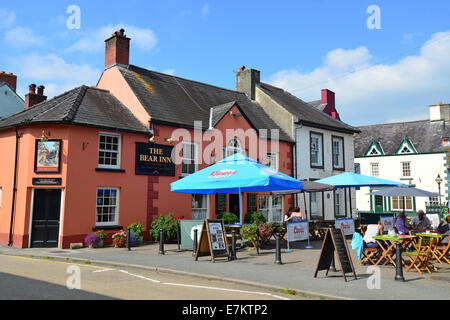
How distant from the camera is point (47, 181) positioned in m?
15.2

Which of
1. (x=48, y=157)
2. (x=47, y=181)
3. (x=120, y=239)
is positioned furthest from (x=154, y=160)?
(x=47, y=181)

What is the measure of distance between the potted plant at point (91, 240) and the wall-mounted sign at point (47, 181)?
2305 mm

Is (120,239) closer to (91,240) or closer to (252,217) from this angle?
(91,240)

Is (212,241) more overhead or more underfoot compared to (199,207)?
more underfoot

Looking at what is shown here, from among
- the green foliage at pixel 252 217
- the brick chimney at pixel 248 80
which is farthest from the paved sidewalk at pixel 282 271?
the brick chimney at pixel 248 80

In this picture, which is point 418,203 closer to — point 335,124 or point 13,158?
point 335,124

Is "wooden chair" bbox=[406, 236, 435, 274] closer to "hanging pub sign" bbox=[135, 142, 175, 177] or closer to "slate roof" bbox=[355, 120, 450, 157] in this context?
"hanging pub sign" bbox=[135, 142, 175, 177]

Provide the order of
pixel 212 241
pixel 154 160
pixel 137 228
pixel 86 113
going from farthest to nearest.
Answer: pixel 154 160
pixel 86 113
pixel 137 228
pixel 212 241

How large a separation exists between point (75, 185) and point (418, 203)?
34.3 meters

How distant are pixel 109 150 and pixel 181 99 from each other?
5.81 m

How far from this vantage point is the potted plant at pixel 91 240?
14945mm

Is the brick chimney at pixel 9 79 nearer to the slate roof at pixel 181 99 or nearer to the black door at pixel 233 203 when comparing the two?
the slate roof at pixel 181 99
